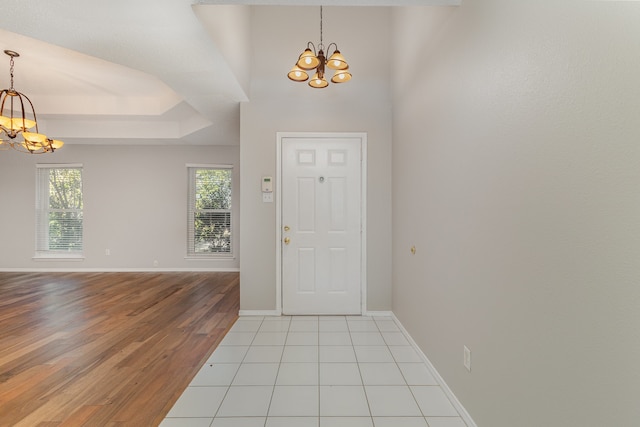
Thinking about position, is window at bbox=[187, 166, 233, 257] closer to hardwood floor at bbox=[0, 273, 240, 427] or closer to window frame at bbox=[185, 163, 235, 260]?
window frame at bbox=[185, 163, 235, 260]

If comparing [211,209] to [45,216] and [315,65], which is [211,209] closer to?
[45,216]

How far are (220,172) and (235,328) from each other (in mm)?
3967

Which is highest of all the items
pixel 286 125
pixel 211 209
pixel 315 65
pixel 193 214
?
pixel 315 65

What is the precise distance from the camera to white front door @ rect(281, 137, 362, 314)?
3.67m

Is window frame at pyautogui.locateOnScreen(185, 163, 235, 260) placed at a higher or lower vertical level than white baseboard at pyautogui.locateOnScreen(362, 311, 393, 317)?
higher

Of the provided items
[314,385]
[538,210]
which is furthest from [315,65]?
[314,385]

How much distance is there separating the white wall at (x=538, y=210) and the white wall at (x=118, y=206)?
511 centimetres

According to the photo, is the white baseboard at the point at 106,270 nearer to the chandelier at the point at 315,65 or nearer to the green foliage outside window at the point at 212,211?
the green foliage outside window at the point at 212,211

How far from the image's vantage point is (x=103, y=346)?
2.87m

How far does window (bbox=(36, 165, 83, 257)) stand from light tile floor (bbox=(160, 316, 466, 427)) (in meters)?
5.40

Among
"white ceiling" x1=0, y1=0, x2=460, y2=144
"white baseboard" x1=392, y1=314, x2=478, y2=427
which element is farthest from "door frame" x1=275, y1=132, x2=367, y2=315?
"white baseboard" x1=392, y1=314, x2=478, y2=427

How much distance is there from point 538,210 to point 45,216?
27.6 ft

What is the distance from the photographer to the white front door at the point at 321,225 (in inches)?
145

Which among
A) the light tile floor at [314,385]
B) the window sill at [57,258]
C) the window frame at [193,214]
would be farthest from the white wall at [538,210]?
the window sill at [57,258]
